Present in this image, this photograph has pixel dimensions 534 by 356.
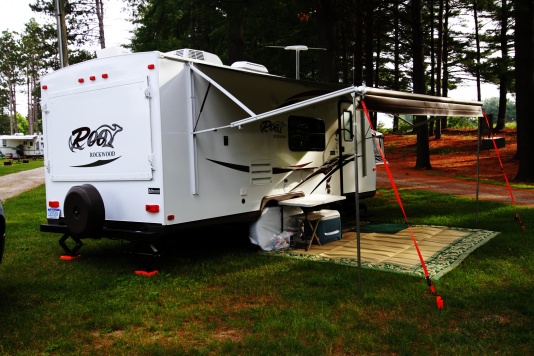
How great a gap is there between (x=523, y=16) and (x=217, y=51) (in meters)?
10.2

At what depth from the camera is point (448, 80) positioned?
28984mm

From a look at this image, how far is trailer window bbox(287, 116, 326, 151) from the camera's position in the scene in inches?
281

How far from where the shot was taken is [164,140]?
5195 mm

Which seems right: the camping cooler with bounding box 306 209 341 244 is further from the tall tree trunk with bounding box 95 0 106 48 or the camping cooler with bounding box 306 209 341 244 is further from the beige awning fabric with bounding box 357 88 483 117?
the tall tree trunk with bounding box 95 0 106 48

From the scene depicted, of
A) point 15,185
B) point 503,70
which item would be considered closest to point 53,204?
point 15,185

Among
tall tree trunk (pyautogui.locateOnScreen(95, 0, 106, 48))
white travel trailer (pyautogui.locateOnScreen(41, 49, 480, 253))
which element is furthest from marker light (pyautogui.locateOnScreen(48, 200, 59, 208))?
tall tree trunk (pyautogui.locateOnScreen(95, 0, 106, 48))

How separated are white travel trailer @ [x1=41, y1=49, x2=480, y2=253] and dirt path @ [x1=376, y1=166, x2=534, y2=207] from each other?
17.3ft

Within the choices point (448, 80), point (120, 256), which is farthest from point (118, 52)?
point (448, 80)

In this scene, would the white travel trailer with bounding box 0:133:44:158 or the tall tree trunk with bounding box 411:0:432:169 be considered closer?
the tall tree trunk with bounding box 411:0:432:169

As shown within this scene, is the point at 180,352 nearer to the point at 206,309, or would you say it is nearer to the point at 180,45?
the point at 206,309

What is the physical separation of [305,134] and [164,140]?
2875mm

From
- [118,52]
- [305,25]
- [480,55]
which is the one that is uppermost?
[480,55]

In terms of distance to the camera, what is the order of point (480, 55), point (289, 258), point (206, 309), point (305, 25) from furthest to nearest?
point (480, 55) → point (305, 25) → point (289, 258) → point (206, 309)

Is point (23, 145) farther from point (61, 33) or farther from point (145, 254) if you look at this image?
point (145, 254)
